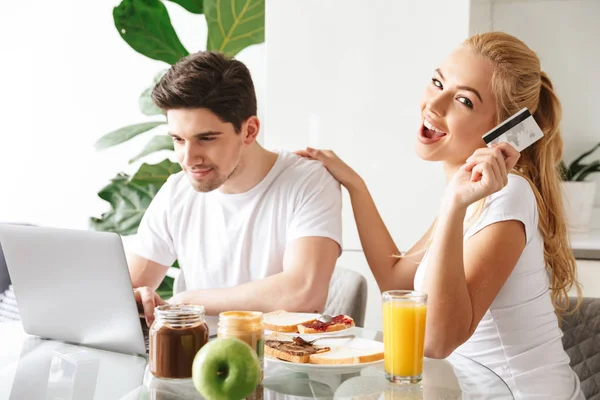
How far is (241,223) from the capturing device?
2.03 m

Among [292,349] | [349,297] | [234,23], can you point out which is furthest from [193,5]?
[292,349]

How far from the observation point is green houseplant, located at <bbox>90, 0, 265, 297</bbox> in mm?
2781

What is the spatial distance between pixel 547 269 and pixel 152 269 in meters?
1.07

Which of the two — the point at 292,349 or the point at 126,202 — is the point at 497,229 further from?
the point at 126,202

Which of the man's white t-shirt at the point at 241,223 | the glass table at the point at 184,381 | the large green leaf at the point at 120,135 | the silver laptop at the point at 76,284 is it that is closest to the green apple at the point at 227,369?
the glass table at the point at 184,381

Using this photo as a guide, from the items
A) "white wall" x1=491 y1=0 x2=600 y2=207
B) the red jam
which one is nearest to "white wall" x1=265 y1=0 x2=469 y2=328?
"white wall" x1=491 y1=0 x2=600 y2=207

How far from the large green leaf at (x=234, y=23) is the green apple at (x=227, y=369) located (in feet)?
6.58

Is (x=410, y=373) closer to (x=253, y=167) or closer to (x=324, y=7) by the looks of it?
(x=253, y=167)

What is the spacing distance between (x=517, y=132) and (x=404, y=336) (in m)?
0.55

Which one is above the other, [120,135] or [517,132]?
[517,132]

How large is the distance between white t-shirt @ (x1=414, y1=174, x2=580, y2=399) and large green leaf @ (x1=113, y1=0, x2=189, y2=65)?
5.63 ft

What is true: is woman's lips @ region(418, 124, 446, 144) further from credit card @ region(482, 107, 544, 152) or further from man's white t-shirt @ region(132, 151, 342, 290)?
man's white t-shirt @ region(132, 151, 342, 290)

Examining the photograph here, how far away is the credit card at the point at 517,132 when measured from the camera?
145 cm

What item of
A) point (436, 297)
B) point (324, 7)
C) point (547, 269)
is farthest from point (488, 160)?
point (324, 7)
